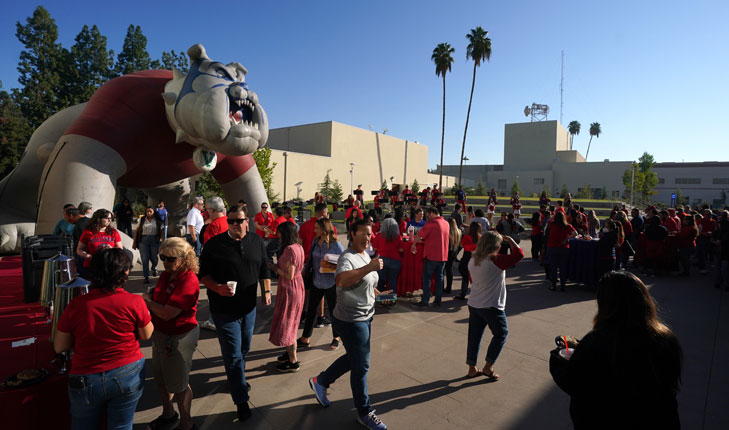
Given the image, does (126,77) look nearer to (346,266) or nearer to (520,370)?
(346,266)

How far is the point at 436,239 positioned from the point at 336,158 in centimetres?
3108

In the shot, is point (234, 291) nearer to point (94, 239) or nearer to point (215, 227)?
point (215, 227)

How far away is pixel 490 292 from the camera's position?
3.85m

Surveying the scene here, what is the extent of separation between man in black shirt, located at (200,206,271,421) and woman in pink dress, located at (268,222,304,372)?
2.08ft

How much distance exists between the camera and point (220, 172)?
32.0ft

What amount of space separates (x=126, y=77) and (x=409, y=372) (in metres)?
8.58

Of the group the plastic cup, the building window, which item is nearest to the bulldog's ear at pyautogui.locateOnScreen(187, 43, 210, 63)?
the plastic cup

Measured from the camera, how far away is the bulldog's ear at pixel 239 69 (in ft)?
26.6

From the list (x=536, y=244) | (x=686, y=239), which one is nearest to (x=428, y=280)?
(x=536, y=244)

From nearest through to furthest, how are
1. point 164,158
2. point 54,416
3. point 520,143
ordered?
point 54,416, point 164,158, point 520,143

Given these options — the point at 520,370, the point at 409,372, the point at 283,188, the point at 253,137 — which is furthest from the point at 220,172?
the point at 283,188

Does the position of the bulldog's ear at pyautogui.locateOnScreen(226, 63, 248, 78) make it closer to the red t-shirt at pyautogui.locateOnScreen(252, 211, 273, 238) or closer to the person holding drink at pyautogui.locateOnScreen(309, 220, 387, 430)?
the red t-shirt at pyautogui.locateOnScreen(252, 211, 273, 238)

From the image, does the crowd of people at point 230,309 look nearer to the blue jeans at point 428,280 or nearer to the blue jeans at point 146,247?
the blue jeans at point 428,280

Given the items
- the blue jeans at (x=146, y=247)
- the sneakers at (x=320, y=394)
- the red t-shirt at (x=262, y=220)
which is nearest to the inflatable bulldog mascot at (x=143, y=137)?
the blue jeans at (x=146, y=247)
